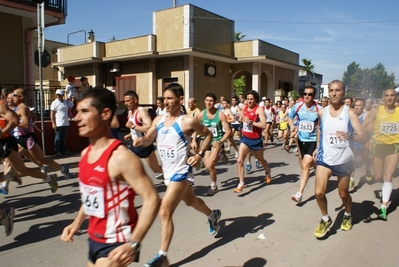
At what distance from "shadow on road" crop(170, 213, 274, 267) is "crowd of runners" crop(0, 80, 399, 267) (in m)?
0.23

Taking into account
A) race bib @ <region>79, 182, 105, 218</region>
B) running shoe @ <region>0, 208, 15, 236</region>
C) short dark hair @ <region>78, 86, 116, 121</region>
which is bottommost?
running shoe @ <region>0, 208, 15, 236</region>

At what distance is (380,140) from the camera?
18.9 ft

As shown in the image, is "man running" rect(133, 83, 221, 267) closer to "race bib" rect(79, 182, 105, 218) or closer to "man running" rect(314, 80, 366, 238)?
"race bib" rect(79, 182, 105, 218)

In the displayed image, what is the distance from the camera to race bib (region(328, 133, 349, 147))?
4432mm

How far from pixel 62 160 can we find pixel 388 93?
27.0 ft

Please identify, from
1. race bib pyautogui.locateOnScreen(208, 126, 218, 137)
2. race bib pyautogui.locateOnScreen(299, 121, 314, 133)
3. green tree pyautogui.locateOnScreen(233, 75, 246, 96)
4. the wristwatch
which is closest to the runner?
race bib pyautogui.locateOnScreen(208, 126, 218, 137)

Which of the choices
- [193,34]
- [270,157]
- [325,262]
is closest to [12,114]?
[325,262]

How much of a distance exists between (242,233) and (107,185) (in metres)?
2.90

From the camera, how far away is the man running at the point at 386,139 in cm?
546

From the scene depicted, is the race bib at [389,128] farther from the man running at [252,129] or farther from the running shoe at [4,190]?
the running shoe at [4,190]

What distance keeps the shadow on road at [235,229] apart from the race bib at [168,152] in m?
1.10

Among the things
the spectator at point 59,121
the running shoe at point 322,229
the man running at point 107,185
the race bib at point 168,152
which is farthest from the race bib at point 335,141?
the spectator at point 59,121

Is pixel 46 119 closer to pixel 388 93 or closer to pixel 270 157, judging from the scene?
pixel 270 157

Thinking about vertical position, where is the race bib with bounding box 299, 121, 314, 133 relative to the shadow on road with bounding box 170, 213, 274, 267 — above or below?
above
